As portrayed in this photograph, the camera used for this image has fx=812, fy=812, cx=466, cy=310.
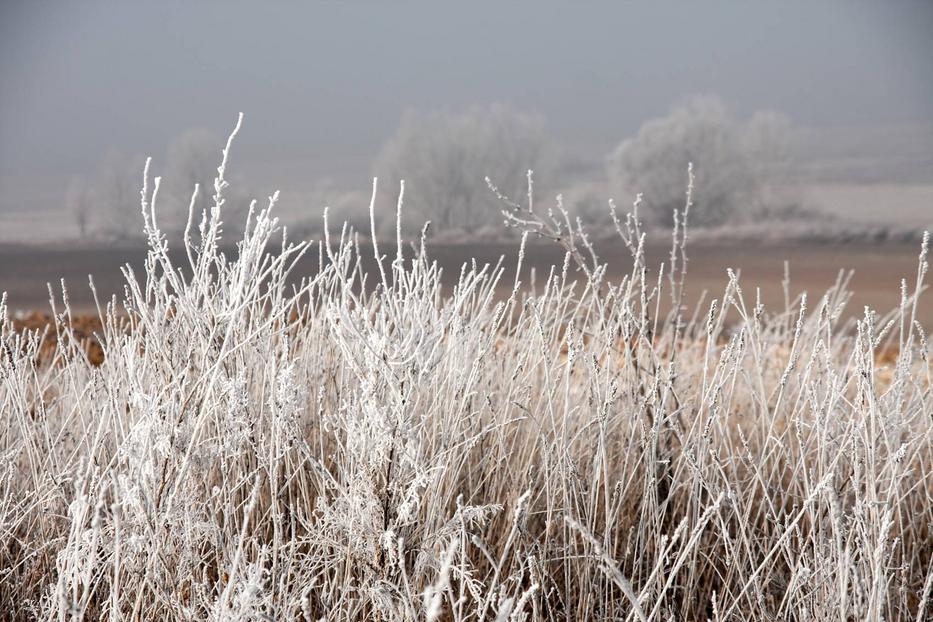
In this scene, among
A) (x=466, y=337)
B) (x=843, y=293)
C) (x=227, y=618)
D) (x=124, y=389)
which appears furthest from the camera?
(x=843, y=293)

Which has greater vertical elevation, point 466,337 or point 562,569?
point 466,337

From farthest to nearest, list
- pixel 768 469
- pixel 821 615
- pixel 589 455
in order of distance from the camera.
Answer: pixel 768 469 → pixel 589 455 → pixel 821 615

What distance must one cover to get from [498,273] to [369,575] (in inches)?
34.2

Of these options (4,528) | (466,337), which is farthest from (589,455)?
(4,528)

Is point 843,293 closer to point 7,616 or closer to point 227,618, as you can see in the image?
point 227,618

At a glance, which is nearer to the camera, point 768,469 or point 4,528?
point 4,528

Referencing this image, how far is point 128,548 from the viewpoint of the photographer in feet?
5.18

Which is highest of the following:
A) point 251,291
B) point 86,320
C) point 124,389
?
point 251,291

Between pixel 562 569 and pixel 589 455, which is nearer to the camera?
pixel 562 569

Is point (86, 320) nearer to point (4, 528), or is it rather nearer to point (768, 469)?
point (4, 528)

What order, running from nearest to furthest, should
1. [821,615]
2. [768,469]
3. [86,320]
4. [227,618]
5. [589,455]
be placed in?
1. [227,618]
2. [821,615]
3. [589,455]
4. [768,469]
5. [86,320]

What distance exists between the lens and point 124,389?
1927mm

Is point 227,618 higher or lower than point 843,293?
lower

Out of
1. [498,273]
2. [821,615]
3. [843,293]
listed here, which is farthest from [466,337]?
[843,293]
